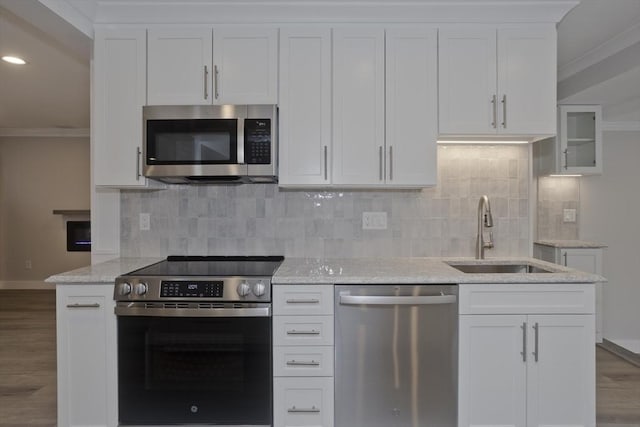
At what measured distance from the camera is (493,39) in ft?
7.85

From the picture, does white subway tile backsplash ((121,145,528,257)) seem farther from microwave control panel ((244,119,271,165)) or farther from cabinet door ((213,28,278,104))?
cabinet door ((213,28,278,104))

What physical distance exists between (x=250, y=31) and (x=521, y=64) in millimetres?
1622

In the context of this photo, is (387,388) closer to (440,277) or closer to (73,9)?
(440,277)

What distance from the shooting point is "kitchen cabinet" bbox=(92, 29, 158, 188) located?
2400 millimetres

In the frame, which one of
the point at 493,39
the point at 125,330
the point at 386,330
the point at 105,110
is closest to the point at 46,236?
the point at 105,110

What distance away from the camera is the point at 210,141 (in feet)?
7.66

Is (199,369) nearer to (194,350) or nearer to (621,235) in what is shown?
(194,350)

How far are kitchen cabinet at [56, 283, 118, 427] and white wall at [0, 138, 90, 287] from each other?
475 centimetres

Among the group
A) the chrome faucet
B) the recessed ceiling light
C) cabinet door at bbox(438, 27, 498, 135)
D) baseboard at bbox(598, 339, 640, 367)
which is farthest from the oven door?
baseboard at bbox(598, 339, 640, 367)

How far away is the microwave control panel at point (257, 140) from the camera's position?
2.31 m

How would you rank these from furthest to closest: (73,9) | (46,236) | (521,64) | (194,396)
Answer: (46,236)
(521,64)
(73,9)
(194,396)

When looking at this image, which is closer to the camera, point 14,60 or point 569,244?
point 14,60

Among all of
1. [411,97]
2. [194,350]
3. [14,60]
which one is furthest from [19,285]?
[411,97]

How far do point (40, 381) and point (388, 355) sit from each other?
8.61 feet
